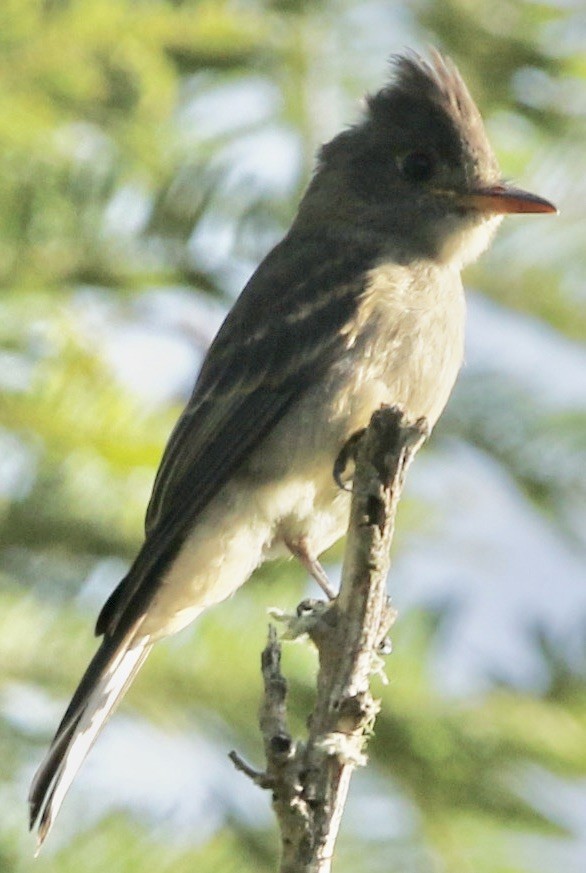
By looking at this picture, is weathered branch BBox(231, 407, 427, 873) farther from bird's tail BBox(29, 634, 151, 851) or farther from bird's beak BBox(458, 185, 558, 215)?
bird's beak BBox(458, 185, 558, 215)

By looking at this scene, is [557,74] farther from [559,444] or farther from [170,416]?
[170,416]

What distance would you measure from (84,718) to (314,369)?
1.15 meters

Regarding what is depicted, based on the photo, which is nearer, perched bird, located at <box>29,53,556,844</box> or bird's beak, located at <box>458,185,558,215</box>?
bird's beak, located at <box>458,185,558,215</box>

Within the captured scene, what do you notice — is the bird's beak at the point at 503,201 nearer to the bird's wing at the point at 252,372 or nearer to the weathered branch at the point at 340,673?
the bird's wing at the point at 252,372

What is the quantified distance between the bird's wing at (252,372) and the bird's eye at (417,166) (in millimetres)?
330

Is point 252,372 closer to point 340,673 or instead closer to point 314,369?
point 314,369

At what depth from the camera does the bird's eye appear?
A: 399 cm

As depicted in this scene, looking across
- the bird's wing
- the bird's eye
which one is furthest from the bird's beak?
the bird's wing

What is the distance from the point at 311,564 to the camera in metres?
3.18

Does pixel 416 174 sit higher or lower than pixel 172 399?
higher

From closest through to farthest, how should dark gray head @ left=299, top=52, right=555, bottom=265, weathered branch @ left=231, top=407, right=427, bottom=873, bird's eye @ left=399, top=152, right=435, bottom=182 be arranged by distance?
weathered branch @ left=231, top=407, right=427, bottom=873, dark gray head @ left=299, top=52, right=555, bottom=265, bird's eye @ left=399, top=152, right=435, bottom=182

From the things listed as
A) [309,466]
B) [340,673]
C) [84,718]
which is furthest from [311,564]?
[340,673]

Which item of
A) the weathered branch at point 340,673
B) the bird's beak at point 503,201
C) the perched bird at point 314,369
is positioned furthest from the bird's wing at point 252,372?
the weathered branch at point 340,673

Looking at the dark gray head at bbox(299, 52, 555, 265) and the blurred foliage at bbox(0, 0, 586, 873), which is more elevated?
the dark gray head at bbox(299, 52, 555, 265)
